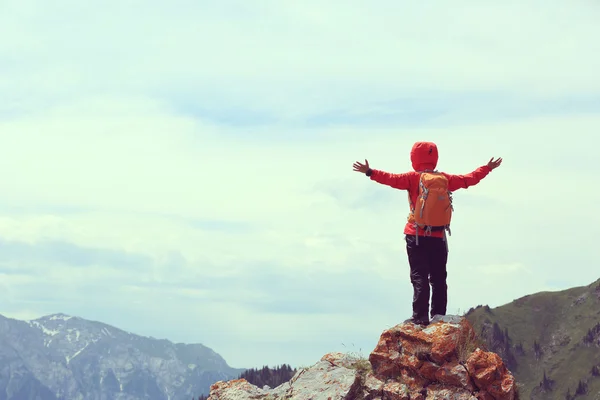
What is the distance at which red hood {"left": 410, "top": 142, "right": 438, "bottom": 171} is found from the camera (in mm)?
22438

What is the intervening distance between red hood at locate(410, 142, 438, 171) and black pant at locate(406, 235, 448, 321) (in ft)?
7.27

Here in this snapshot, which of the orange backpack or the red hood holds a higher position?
the red hood

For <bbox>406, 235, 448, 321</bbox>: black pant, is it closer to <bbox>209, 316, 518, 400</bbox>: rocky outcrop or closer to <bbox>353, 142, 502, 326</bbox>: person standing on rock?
<bbox>353, 142, 502, 326</bbox>: person standing on rock

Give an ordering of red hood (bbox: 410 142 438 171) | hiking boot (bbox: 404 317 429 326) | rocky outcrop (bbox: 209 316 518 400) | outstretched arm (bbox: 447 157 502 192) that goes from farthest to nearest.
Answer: outstretched arm (bbox: 447 157 502 192) → red hood (bbox: 410 142 438 171) → hiking boot (bbox: 404 317 429 326) → rocky outcrop (bbox: 209 316 518 400)

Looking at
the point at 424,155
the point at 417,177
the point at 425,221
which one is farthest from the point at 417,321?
the point at 424,155

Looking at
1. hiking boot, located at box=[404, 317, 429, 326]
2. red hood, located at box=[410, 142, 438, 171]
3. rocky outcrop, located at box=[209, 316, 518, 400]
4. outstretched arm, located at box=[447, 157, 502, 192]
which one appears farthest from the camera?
outstretched arm, located at box=[447, 157, 502, 192]

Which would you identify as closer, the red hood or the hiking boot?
the hiking boot

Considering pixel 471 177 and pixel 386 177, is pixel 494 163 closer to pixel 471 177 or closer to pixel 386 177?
pixel 471 177

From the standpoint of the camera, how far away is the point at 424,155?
885 inches

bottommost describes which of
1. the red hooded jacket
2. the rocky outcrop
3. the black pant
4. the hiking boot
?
the rocky outcrop

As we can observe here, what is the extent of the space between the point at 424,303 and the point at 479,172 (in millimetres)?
4677

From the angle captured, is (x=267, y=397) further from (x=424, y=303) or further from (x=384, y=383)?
(x=424, y=303)

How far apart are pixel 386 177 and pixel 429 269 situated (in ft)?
10.1

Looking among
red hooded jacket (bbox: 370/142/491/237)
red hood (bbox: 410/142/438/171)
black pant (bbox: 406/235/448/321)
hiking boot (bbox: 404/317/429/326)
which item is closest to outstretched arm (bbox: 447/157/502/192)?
red hooded jacket (bbox: 370/142/491/237)
